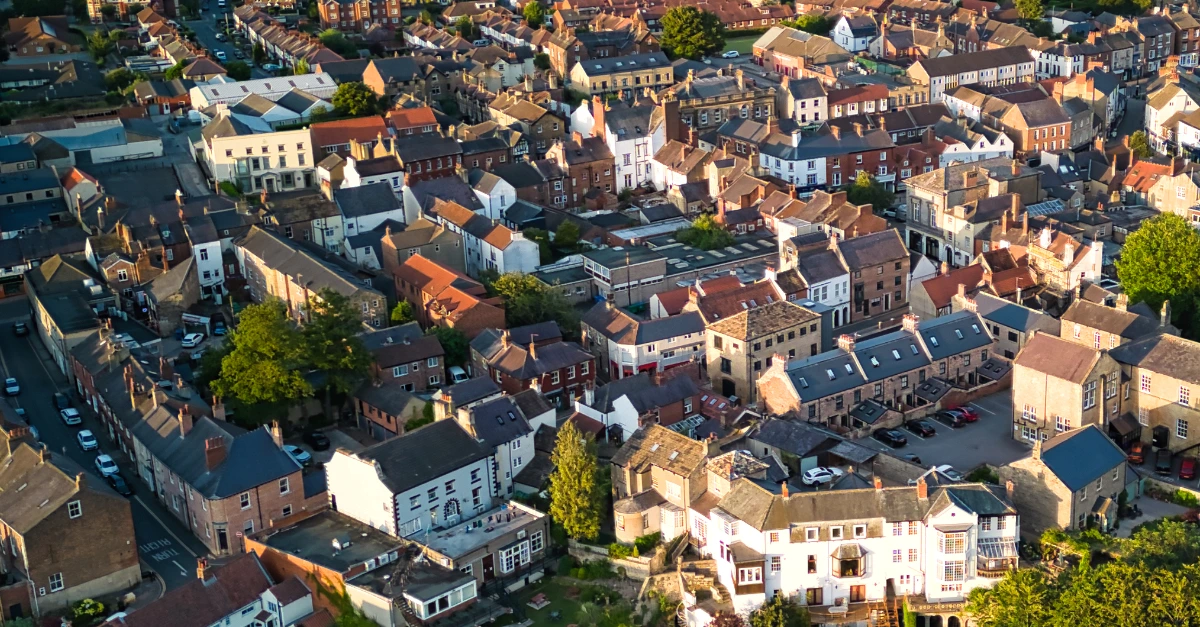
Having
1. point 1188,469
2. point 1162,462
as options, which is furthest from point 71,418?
point 1188,469

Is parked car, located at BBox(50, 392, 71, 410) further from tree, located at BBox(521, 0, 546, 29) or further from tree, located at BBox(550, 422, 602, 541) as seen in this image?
tree, located at BBox(521, 0, 546, 29)

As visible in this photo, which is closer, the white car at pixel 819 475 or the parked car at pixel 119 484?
the white car at pixel 819 475

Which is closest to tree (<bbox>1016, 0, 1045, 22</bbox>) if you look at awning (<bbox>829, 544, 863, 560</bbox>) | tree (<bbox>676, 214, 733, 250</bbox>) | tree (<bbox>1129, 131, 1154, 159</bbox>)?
tree (<bbox>1129, 131, 1154, 159</bbox>)

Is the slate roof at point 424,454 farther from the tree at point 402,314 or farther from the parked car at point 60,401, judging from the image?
the parked car at point 60,401

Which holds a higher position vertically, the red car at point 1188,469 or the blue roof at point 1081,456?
the blue roof at point 1081,456

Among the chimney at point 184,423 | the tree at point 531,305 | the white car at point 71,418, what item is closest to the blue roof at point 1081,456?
the tree at point 531,305

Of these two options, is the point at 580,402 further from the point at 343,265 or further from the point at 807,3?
the point at 807,3

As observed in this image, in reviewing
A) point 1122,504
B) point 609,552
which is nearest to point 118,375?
point 609,552
